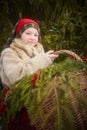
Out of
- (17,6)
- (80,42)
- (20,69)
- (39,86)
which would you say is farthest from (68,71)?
(17,6)

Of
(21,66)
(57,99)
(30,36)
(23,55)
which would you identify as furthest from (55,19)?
(57,99)

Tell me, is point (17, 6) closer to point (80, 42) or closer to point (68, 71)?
point (80, 42)

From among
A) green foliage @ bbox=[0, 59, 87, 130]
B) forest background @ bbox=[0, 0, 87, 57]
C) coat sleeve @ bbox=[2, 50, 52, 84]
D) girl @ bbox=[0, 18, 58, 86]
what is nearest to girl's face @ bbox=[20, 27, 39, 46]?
girl @ bbox=[0, 18, 58, 86]

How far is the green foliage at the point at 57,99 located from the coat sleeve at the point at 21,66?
2.21 ft

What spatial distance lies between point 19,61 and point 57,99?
1102mm

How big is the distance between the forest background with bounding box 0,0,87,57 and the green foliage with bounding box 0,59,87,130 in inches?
95.6

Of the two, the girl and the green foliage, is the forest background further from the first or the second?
the green foliage

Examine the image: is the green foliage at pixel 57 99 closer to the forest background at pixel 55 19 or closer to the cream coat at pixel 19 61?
the cream coat at pixel 19 61

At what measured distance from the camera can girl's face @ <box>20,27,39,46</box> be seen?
414cm

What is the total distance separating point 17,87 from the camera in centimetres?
317

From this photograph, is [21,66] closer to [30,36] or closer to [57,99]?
[30,36]

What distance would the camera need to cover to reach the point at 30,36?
13.6 feet

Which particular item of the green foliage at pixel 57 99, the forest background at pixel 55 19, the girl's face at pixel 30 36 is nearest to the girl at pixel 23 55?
the girl's face at pixel 30 36

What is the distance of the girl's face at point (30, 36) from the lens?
13.6ft
